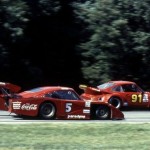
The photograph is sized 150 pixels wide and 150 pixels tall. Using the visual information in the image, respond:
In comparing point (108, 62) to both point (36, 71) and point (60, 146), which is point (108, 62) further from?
point (60, 146)

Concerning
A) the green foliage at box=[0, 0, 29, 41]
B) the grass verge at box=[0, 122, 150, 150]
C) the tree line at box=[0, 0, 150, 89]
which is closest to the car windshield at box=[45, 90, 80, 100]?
the grass verge at box=[0, 122, 150, 150]

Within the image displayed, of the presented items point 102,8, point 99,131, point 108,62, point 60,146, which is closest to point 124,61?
point 108,62

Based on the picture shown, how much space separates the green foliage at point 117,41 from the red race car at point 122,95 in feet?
16.6

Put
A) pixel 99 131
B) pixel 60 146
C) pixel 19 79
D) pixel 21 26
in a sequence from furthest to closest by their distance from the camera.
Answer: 1. pixel 19 79
2. pixel 21 26
3. pixel 99 131
4. pixel 60 146

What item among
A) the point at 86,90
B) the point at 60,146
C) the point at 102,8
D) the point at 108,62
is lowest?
the point at 60,146

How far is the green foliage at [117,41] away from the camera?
111ft

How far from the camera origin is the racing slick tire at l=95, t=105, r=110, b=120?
22.2 m

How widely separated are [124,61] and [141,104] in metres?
6.58

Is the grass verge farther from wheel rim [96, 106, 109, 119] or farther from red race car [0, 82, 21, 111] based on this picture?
red race car [0, 82, 21, 111]

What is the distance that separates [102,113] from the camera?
22281 mm

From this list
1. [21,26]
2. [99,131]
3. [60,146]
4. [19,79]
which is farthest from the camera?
[19,79]

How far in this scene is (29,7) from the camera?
34.8 meters

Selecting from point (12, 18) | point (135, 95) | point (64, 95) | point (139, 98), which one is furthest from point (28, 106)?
point (12, 18)

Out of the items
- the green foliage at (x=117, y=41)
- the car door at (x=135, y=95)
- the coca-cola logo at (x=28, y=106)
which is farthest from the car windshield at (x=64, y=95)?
the green foliage at (x=117, y=41)
